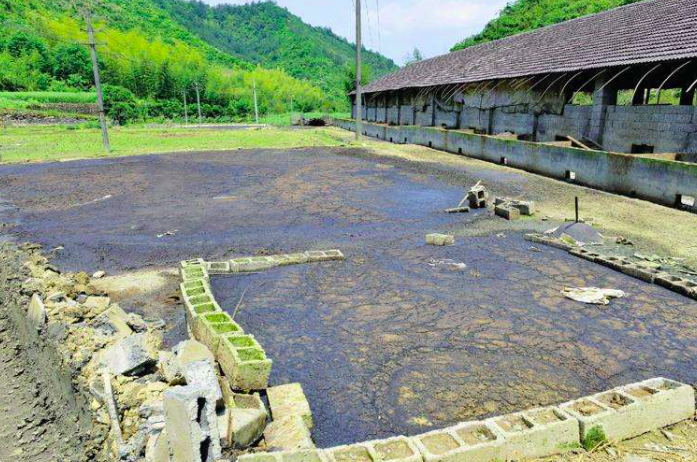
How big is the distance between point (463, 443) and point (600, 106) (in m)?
16.8

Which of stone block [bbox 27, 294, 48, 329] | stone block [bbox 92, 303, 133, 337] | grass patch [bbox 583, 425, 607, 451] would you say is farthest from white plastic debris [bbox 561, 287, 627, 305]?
stone block [bbox 27, 294, 48, 329]

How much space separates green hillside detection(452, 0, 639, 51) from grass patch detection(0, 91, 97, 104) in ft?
148

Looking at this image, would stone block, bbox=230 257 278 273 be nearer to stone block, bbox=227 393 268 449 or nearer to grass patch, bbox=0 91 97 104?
stone block, bbox=227 393 268 449

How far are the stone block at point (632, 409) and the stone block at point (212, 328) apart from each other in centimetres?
316

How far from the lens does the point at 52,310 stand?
605 centimetres

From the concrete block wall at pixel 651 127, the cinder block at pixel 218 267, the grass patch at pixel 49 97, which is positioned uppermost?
the grass patch at pixel 49 97

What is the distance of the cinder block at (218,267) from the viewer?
291 inches

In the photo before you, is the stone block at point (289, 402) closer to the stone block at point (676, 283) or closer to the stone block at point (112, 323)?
the stone block at point (112, 323)

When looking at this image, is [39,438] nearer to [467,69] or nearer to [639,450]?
[639,450]

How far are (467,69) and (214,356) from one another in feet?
87.8

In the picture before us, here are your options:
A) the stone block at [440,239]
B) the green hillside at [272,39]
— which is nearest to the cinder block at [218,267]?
the stone block at [440,239]

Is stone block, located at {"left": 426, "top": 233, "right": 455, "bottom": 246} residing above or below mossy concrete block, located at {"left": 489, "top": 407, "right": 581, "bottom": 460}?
above

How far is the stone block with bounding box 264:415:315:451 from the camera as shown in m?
3.62

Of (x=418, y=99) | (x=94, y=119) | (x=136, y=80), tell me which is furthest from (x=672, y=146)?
(x=136, y=80)
